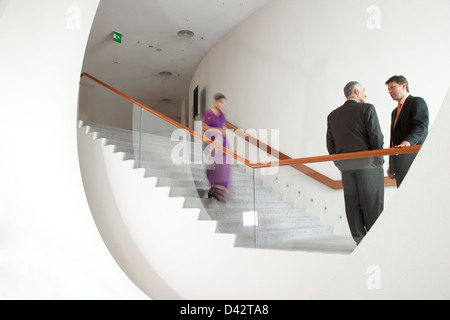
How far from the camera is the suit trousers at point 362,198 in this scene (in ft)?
8.29

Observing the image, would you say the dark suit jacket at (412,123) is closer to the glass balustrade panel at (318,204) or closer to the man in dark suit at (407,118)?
the man in dark suit at (407,118)

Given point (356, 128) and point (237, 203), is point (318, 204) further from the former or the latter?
point (237, 203)

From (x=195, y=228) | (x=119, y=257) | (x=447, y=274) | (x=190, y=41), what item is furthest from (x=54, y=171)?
(x=190, y=41)

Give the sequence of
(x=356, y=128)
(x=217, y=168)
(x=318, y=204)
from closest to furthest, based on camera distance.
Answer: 1. (x=318, y=204)
2. (x=356, y=128)
3. (x=217, y=168)

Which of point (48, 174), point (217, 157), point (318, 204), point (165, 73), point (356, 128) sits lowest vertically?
point (318, 204)

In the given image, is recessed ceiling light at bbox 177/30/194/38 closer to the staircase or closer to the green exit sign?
the green exit sign

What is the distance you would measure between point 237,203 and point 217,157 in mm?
557

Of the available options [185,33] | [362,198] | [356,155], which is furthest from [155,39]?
[362,198]

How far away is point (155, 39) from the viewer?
25.6 feet

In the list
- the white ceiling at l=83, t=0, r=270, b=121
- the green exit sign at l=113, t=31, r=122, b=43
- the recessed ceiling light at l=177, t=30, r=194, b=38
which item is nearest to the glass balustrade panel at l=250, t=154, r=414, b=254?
the white ceiling at l=83, t=0, r=270, b=121

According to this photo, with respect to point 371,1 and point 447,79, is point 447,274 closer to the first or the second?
point 447,79

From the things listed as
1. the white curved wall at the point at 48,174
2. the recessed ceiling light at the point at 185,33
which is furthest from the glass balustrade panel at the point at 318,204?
the recessed ceiling light at the point at 185,33

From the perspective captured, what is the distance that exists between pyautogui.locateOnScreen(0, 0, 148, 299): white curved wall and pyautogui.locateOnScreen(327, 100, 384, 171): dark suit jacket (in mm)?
Answer: 2554

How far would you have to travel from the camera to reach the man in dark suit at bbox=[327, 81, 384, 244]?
2551 millimetres
